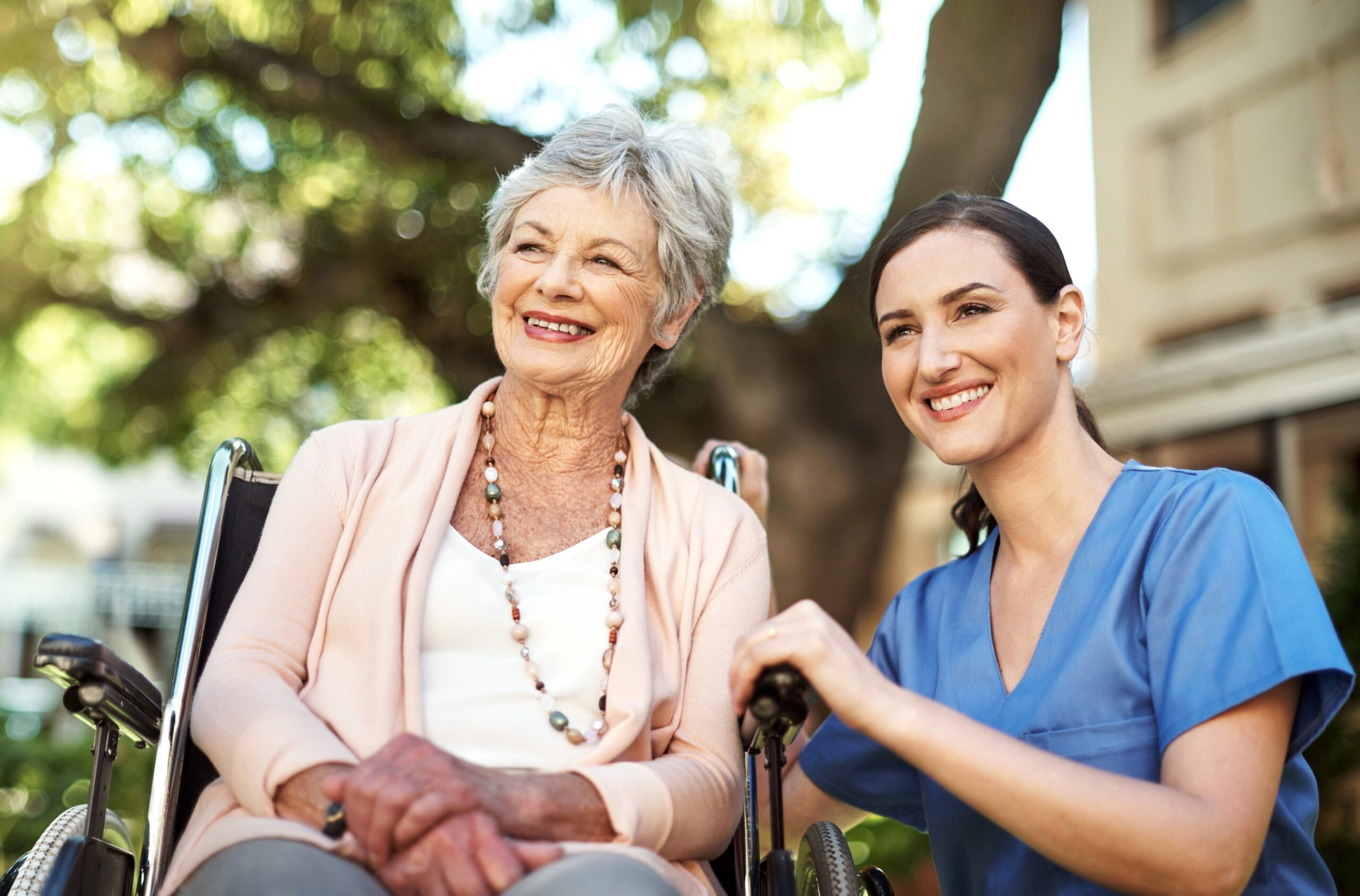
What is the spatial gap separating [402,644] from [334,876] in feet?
1.50

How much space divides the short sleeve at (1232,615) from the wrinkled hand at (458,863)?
992mm

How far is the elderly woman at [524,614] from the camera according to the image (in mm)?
1600

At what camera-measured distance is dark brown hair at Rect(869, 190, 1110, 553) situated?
7.15ft

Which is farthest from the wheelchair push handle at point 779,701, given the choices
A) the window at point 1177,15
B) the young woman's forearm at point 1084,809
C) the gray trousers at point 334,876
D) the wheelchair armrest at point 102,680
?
the window at point 1177,15

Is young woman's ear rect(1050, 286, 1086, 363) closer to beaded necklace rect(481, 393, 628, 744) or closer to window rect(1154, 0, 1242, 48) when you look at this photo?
beaded necklace rect(481, 393, 628, 744)

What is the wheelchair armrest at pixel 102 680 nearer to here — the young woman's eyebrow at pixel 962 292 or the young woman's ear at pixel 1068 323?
the young woman's eyebrow at pixel 962 292

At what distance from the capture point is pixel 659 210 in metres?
2.31

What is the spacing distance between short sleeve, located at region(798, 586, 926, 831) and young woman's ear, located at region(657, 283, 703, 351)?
0.72 meters

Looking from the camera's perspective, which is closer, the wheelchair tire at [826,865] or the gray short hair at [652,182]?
the wheelchair tire at [826,865]

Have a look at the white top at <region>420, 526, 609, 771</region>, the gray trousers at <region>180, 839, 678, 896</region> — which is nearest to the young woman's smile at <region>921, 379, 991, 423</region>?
the white top at <region>420, 526, 609, 771</region>

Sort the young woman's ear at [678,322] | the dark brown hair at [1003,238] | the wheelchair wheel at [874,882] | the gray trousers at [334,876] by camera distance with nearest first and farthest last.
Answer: the gray trousers at [334,876]
the wheelchair wheel at [874,882]
the dark brown hair at [1003,238]
the young woman's ear at [678,322]

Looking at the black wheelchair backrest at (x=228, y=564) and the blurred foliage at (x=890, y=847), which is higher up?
the black wheelchair backrest at (x=228, y=564)

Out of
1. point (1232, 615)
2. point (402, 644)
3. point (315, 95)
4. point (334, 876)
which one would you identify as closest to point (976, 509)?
point (1232, 615)

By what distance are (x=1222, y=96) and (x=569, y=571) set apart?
900 centimetres
